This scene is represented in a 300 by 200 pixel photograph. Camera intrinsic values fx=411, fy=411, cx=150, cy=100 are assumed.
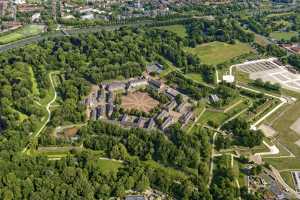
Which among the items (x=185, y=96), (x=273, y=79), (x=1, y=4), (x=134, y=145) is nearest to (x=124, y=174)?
(x=134, y=145)

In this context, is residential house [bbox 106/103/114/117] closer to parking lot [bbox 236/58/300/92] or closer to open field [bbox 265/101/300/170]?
open field [bbox 265/101/300/170]

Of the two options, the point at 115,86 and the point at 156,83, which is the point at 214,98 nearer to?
the point at 156,83

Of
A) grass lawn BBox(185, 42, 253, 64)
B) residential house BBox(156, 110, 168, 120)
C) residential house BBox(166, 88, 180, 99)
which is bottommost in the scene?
residential house BBox(156, 110, 168, 120)

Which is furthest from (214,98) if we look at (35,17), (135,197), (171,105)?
(35,17)

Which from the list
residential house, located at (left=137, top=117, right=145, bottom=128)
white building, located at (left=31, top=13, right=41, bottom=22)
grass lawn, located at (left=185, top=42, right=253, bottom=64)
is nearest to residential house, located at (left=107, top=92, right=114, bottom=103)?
residential house, located at (left=137, top=117, right=145, bottom=128)

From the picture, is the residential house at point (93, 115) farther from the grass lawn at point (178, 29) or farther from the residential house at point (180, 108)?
the grass lawn at point (178, 29)

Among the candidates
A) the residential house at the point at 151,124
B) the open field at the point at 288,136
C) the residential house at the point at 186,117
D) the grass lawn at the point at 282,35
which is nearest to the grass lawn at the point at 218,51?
the grass lawn at the point at 282,35
